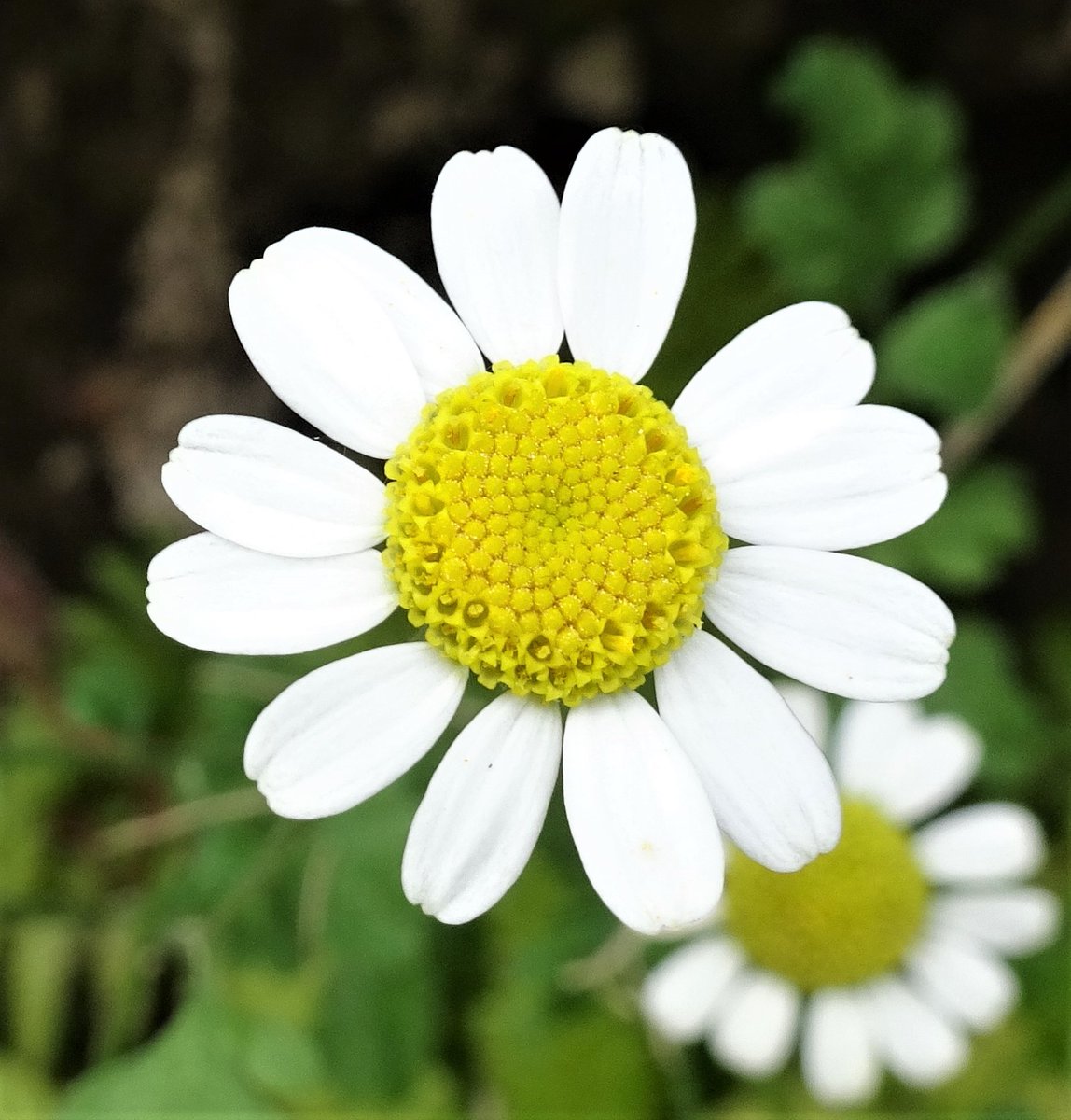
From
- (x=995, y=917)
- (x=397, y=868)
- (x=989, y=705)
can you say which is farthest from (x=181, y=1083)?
(x=989, y=705)

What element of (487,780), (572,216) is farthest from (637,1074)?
(572,216)

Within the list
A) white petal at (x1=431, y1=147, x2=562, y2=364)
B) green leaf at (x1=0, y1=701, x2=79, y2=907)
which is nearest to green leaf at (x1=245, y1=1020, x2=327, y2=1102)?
green leaf at (x1=0, y1=701, x2=79, y2=907)

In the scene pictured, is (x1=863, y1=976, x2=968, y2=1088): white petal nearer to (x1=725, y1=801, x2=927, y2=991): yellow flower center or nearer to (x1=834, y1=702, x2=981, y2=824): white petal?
(x1=725, y1=801, x2=927, y2=991): yellow flower center

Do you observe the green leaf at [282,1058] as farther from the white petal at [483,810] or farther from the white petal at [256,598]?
the white petal at [256,598]

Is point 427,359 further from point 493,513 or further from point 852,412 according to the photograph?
point 852,412

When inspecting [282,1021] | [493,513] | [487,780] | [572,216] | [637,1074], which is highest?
[572,216]

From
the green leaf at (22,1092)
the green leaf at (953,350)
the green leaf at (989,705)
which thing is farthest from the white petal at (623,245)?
the green leaf at (22,1092)
